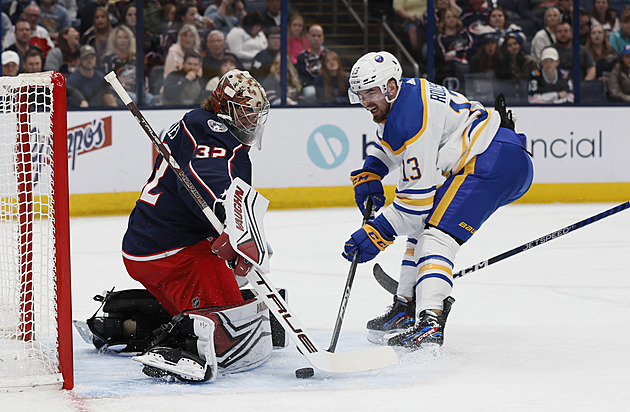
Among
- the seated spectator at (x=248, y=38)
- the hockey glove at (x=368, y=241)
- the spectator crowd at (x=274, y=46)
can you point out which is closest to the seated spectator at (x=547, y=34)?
the spectator crowd at (x=274, y=46)

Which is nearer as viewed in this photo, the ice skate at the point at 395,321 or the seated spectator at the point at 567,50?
the ice skate at the point at 395,321

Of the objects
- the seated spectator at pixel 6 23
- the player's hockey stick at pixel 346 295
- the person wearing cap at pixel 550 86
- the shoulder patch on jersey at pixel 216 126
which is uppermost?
the seated spectator at pixel 6 23

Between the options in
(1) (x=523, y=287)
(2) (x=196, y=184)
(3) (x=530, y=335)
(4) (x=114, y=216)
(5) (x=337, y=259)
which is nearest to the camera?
(2) (x=196, y=184)

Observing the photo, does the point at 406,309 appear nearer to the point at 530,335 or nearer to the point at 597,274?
the point at 530,335

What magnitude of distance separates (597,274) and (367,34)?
3609 millimetres

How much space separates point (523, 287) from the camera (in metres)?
4.43

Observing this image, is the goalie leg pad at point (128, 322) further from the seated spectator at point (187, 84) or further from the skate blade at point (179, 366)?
the seated spectator at point (187, 84)

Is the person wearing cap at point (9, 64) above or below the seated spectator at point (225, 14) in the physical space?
below

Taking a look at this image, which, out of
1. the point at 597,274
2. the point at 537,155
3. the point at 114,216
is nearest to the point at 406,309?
the point at 597,274

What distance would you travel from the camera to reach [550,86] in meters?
7.75

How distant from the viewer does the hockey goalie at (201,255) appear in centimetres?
278

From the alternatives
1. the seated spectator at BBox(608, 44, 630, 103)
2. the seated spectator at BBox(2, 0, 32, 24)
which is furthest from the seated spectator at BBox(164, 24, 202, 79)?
the seated spectator at BBox(608, 44, 630, 103)

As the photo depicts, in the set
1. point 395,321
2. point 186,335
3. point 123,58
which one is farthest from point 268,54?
point 186,335

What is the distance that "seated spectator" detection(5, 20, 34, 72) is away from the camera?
6.83 meters
